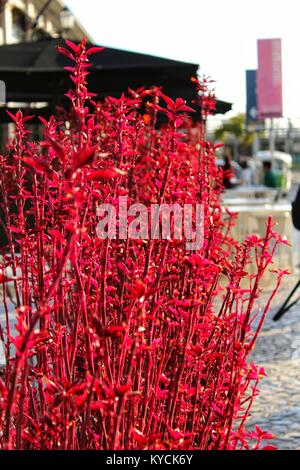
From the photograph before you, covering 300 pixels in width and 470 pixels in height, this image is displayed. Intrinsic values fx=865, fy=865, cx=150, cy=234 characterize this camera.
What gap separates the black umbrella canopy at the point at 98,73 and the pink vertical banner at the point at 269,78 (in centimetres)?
878

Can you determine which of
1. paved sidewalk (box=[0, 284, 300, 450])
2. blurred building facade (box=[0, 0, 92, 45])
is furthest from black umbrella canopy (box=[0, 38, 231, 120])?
blurred building facade (box=[0, 0, 92, 45])

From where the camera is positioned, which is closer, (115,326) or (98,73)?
(115,326)

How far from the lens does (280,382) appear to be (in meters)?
5.04

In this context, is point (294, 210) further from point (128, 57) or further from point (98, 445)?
point (98, 445)

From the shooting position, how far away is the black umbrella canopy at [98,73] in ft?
28.9

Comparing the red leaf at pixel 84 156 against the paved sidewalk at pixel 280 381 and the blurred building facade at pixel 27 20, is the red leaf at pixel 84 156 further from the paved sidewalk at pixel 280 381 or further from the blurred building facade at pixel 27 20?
the blurred building facade at pixel 27 20

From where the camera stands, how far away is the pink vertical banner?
18.0m

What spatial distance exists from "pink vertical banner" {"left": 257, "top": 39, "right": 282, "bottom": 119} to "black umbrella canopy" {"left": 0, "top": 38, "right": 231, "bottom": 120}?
8778 millimetres

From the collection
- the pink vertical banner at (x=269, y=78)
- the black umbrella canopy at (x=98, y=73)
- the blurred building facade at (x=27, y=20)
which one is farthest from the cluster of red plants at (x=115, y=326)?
the blurred building facade at (x=27, y=20)

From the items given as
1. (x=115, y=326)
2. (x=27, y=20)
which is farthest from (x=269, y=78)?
(x=115, y=326)

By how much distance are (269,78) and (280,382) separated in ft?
46.4

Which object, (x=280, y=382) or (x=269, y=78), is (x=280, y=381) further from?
(x=269, y=78)

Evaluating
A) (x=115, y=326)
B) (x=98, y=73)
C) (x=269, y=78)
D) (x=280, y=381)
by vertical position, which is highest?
(x=269, y=78)
